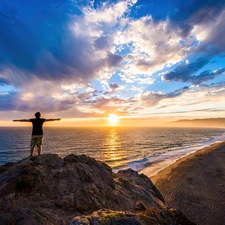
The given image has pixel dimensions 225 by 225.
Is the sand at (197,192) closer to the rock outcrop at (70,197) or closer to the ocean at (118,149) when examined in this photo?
the rock outcrop at (70,197)

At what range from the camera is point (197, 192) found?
59.0 feet

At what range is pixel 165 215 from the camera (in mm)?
7254

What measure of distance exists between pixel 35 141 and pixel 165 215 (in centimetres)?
935

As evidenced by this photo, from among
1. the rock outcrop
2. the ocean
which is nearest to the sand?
the rock outcrop

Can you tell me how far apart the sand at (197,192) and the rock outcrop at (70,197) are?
5853 millimetres

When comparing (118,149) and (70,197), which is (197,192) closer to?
(70,197)

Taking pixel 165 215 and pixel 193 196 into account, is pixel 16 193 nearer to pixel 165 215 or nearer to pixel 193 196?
pixel 165 215

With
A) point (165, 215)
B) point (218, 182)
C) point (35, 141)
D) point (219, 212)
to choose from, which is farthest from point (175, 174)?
point (35, 141)

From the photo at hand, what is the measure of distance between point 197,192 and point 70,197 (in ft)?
52.7

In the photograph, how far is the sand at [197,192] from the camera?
44.0 feet

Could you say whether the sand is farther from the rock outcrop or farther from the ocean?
the ocean

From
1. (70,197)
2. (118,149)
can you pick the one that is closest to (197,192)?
(70,197)

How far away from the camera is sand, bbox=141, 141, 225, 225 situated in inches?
528

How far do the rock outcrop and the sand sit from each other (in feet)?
19.2
